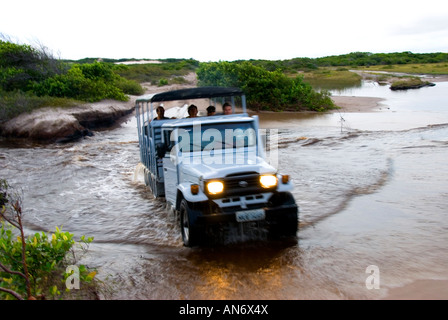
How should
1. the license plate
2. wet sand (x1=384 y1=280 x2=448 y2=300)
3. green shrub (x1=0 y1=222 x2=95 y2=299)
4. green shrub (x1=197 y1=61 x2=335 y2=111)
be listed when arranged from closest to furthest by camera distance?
green shrub (x1=0 y1=222 x2=95 y2=299) < wet sand (x1=384 y1=280 x2=448 y2=300) < the license plate < green shrub (x1=197 y1=61 x2=335 y2=111)

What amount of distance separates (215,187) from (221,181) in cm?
11

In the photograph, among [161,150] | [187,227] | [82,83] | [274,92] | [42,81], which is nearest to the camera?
[187,227]

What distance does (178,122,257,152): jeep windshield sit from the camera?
7.05m

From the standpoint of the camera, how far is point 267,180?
610 cm

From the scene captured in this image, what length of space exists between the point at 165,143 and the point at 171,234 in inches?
61.4

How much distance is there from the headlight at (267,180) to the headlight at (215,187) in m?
0.56

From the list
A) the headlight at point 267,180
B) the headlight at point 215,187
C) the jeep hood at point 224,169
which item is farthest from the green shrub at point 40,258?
the headlight at point 267,180

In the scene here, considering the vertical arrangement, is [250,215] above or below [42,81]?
below

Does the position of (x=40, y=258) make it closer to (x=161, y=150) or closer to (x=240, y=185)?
(x=240, y=185)

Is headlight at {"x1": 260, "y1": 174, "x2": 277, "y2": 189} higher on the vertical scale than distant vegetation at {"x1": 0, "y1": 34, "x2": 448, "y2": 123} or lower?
lower

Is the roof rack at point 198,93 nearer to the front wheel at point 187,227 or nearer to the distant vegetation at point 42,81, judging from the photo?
the front wheel at point 187,227

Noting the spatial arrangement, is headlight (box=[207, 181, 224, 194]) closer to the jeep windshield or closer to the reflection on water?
the reflection on water

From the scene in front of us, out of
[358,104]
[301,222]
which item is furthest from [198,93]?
[358,104]

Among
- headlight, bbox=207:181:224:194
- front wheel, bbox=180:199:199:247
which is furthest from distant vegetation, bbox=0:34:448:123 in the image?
headlight, bbox=207:181:224:194
